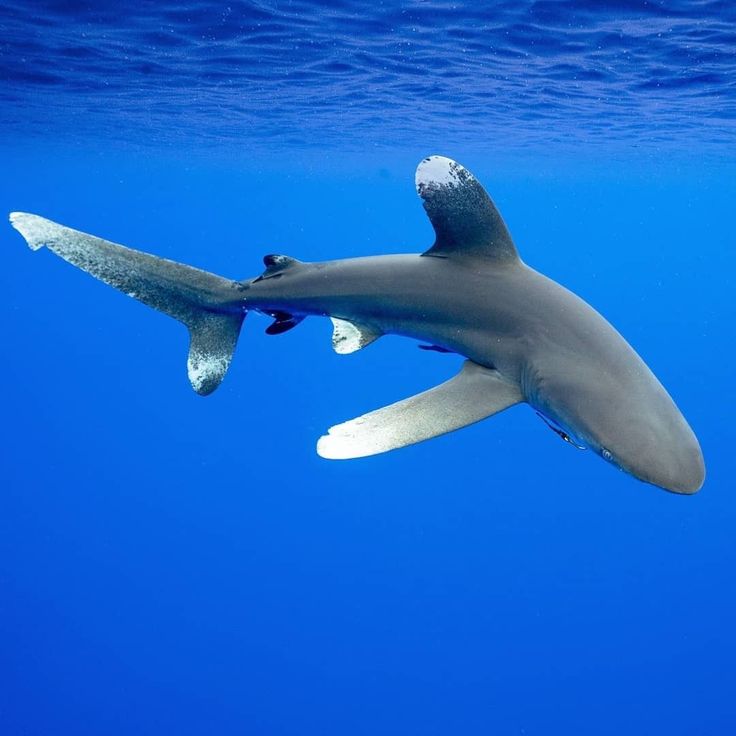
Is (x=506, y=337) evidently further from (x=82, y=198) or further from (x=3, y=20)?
(x=82, y=198)

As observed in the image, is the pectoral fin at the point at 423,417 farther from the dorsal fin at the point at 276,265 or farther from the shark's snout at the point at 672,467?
the dorsal fin at the point at 276,265

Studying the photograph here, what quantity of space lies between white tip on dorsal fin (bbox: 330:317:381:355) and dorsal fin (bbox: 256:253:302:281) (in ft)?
1.79

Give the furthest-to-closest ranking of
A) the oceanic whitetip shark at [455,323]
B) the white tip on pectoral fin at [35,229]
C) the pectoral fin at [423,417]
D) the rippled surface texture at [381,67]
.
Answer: the rippled surface texture at [381,67]
the white tip on pectoral fin at [35,229]
the pectoral fin at [423,417]
the oceanic whitetip shark at [455,323]

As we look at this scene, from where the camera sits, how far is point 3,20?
10.8 meters

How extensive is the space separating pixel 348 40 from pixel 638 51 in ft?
16.1

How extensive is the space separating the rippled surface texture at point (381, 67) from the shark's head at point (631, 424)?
7.75 meters

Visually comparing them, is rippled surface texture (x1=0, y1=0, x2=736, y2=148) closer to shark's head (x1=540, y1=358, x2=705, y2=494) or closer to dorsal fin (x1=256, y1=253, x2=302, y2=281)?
dorsal fin (x1=256, y1=253, x2=302, y2=281)

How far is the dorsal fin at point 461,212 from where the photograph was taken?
401 cm

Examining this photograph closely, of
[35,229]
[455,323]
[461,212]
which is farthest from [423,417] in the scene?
[35,229]

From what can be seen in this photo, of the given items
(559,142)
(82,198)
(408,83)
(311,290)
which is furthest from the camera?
(82,198)

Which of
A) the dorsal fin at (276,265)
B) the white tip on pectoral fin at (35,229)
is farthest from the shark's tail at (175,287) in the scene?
the dorsal fin at (276,265)

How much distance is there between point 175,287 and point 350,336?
1.34 m

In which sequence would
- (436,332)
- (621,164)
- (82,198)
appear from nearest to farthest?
(436,332) < (621,164) < (82,198)

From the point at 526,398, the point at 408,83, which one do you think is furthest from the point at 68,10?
the point at 526,398
